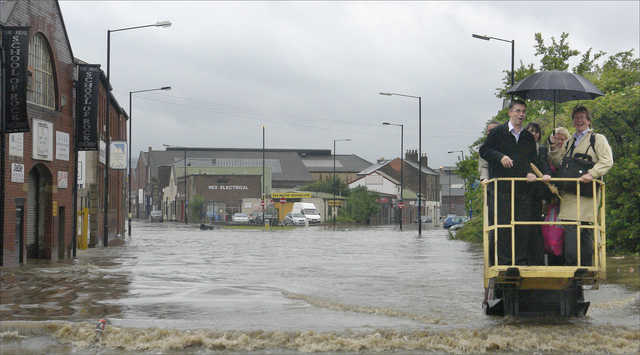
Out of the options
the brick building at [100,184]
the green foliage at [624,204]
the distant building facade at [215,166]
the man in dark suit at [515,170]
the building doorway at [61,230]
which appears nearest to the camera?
the man in dark suit at [515,170]

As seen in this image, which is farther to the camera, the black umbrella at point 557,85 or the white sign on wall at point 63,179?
the white sign on wall at point 63,179

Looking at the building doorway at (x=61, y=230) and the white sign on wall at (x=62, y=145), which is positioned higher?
the white sign on wall at (x=62, y=145)

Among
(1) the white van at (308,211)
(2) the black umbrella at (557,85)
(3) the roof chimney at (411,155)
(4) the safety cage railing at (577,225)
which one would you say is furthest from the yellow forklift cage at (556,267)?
(3) the roof chimney at (411,155)

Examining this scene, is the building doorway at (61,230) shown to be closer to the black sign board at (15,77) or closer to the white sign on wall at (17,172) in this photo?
the white sign on wall at (17,172)

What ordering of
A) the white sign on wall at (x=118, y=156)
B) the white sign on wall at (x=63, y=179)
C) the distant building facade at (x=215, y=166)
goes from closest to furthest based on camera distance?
the white sign on wall at (x=63, y=179) < the white sign on wall at (x=118, y=156) < the distant building facade at (x=215, y=166)

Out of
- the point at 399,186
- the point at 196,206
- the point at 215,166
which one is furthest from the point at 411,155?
the point at 196,206

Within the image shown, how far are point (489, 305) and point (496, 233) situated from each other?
5.39 ft

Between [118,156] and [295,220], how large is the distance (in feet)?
151

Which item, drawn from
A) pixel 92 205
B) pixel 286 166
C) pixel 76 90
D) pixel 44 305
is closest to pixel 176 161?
pixel 286 166

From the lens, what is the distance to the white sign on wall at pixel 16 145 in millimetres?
22070

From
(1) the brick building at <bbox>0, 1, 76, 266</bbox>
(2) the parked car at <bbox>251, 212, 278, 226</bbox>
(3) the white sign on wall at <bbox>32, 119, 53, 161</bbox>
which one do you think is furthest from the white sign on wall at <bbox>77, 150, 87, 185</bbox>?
(2) the parked car at <bbox>251, 212, 278, 226</bbox>

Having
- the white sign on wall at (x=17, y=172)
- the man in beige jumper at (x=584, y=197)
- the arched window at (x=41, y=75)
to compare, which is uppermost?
the arched window at (x=41, y=75)

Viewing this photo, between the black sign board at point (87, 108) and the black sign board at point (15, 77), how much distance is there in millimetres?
6612

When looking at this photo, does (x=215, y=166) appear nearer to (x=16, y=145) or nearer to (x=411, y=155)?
(x=411, y=155)
